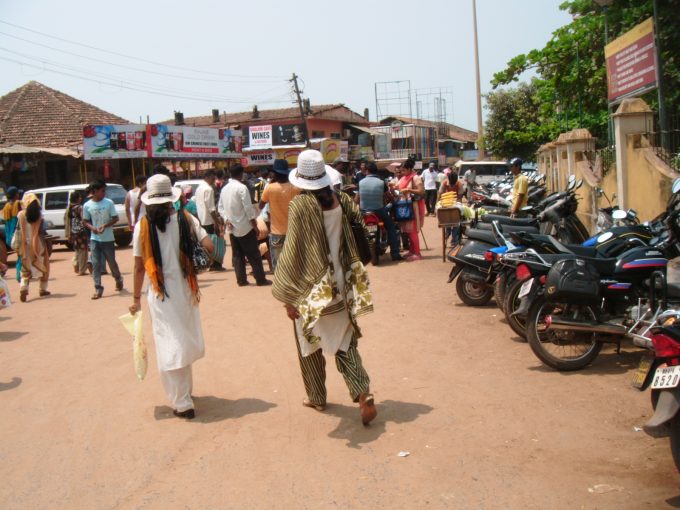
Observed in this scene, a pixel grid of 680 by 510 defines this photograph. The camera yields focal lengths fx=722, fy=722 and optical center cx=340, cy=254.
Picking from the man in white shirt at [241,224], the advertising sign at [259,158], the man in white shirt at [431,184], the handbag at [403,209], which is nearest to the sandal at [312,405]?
the man in white shirt at [241,224]

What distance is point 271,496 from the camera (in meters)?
4.03

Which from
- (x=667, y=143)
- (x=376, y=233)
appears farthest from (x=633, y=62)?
(x=376, y=233)

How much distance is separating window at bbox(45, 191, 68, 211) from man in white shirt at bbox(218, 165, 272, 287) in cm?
1014

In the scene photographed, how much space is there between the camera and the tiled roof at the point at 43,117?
30.3 metres

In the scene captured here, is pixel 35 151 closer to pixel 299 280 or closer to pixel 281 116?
pixel 299 280

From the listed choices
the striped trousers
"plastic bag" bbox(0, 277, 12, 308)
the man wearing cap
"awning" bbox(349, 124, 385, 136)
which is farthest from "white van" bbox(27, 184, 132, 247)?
"awning" bbox(349, 124, 385, 136)

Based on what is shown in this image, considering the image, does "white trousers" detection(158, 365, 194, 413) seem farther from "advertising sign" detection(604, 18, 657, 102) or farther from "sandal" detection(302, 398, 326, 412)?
"advertising sign" detection(604, 18, 657, 102)

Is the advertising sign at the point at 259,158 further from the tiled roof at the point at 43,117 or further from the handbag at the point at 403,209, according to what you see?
the handbag at the point at 403,209

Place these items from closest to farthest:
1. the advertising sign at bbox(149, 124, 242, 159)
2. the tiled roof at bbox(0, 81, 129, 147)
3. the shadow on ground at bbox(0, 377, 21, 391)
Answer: the shadow on ground at bbox(0, 377, 21, 391) → the advertising sign at bbox(149, 124, 242, 159) → the tiled roof at bbox(0, 81, 129, 147)

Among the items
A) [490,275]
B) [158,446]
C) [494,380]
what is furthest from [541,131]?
[158,446]

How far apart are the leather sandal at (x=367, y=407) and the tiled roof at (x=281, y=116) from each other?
45918 mm

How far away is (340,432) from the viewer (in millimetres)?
4949

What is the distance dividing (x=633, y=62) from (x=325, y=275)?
10704 millimetres

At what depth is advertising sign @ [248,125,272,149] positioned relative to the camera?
45.2m
